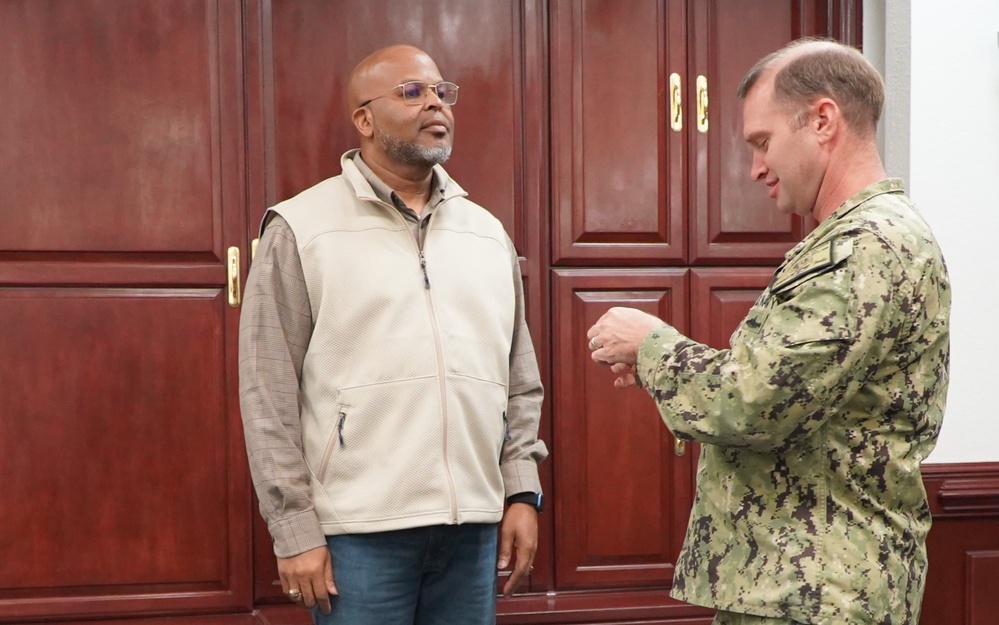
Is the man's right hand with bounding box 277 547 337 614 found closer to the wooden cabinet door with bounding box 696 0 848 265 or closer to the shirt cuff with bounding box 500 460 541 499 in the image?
the shirt cuff with bounding box 500 460 541 499

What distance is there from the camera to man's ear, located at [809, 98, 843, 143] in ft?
5.05

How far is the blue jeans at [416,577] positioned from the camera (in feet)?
6.63

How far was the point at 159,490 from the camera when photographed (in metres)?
2.58

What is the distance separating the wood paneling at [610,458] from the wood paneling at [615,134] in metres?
0.09

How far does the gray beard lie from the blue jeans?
30.7 inches

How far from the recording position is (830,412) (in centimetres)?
143

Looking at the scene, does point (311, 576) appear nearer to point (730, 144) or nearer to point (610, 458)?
point (610, 458)

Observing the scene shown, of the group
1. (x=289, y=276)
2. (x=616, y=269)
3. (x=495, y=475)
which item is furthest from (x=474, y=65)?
(x=495, y=475)

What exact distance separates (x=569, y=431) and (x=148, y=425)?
3.54 feet

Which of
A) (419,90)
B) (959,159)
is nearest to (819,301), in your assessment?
(419,90)

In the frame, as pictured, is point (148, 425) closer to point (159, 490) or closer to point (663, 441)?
point (159, 490)

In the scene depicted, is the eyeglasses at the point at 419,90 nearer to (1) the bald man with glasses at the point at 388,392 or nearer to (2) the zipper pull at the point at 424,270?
(1) the bald man with glasses at the point at 388,392

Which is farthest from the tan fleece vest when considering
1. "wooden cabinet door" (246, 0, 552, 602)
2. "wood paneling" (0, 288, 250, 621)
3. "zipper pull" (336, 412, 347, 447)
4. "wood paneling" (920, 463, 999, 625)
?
"wood paneling" (920, 463, 999, 625)

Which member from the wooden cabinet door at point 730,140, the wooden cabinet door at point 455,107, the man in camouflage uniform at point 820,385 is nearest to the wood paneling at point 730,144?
the wooden cabinet door at point 730,140
